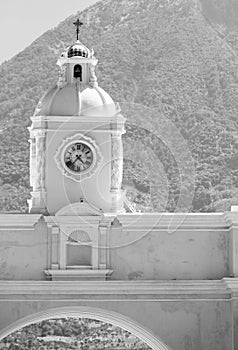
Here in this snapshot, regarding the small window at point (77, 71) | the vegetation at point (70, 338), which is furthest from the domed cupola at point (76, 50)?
the vegetation at point (70, 338)

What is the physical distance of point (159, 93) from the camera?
5288 cm

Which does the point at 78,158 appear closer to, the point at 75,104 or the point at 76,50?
the point at 75,104

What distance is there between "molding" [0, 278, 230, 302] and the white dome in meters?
3.41

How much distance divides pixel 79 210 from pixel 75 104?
7.74ft

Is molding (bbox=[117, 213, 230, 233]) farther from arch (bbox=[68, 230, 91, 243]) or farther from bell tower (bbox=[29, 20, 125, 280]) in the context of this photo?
arch (bbox=[68, 230, 91, 243])

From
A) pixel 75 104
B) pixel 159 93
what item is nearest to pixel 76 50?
pixel 75 104

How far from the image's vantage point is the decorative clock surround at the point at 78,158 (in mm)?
28047

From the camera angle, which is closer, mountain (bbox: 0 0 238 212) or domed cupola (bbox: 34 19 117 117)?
domed cupola (bbox: 34 19 117 117)

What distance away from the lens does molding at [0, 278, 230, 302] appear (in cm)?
2728

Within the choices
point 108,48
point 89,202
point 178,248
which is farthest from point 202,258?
point 108,48

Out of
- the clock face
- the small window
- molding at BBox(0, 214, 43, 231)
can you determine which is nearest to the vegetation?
the small window

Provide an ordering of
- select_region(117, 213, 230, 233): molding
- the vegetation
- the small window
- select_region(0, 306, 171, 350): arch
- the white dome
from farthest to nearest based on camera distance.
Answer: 1. the vegetation
2. the small window
3. the white dome
4. select_region(117, 213, 230, 233): molding
5. select_region(0, 306, 171, 350): arch

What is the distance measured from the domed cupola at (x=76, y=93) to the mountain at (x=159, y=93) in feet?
37.8

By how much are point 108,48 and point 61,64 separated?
90.3ft
